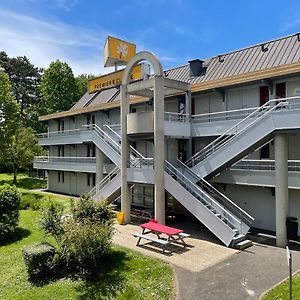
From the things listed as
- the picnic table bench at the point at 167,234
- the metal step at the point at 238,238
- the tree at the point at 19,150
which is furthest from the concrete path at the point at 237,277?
the tree at the point at 19,150

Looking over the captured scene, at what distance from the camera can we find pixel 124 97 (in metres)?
22.5

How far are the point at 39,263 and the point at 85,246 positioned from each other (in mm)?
1989

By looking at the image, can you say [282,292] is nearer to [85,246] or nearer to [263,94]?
[85,246]

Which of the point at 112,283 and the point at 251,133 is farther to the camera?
the point at 251,133

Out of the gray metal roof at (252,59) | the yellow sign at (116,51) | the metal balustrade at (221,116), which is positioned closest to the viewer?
the metal balustrade at (221,116)

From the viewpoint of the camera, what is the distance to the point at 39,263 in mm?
13414

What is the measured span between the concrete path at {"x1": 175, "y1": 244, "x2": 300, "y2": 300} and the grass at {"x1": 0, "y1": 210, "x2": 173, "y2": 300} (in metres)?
0.79

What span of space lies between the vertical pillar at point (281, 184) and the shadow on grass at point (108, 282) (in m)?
7.60

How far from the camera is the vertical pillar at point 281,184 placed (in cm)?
1603

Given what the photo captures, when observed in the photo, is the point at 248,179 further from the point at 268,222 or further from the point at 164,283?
the point at 164,283

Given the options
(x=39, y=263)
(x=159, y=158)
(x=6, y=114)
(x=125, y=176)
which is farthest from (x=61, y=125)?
(x=39, y=263)

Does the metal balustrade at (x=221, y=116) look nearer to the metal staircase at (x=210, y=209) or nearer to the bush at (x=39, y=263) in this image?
the metal staircase at (x=210, y=209)

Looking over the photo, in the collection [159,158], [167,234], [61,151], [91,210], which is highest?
[61,151]

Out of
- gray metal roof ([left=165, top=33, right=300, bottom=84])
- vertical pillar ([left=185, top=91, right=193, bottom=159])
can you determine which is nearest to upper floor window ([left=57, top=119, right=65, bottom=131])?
gray metal roof ([left=165, top=33, right=300, bottom=84])
